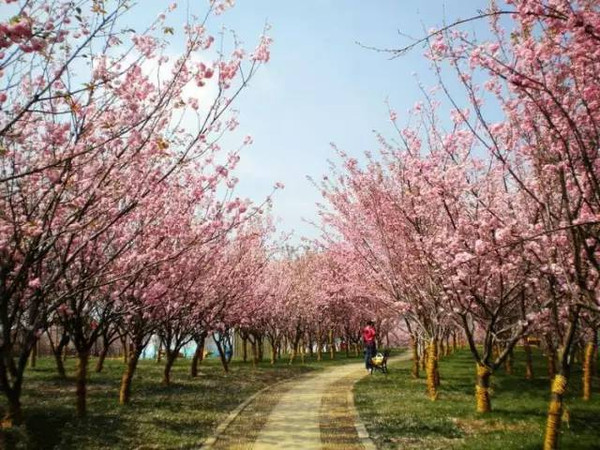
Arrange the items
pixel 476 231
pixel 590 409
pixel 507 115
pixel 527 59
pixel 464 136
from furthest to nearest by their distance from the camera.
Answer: pixel 590 409
pixel 464 136
pixel 476 231
pixel 507 115
pixel 527 59

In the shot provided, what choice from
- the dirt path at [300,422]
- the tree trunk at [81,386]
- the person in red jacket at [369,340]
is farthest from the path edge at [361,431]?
the person in red jacket at [369,340]

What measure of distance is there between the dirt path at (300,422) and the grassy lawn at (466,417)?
0.52 metres

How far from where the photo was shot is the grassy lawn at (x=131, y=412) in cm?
1123

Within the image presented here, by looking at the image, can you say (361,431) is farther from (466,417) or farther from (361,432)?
(466,417)

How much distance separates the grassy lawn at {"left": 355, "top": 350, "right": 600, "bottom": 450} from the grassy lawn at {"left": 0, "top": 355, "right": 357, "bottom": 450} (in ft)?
14.2

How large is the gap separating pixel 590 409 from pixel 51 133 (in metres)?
15.1

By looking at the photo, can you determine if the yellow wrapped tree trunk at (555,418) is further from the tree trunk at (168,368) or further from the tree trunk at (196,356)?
the tree trunk at (196,356)

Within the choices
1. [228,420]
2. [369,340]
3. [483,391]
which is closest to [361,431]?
[228,420]

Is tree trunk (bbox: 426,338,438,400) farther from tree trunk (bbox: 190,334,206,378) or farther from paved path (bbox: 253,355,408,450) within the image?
tree trunk (bbox: 190,334,206,378)

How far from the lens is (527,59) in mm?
7793

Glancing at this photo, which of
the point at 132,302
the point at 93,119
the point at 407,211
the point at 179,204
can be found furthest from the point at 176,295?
the point at 93,119

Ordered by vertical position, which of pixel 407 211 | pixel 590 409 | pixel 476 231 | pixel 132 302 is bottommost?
pixel 590 409

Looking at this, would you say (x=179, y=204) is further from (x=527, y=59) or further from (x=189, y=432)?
(x=527, y=59)

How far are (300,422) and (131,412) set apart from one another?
496 centimetres
